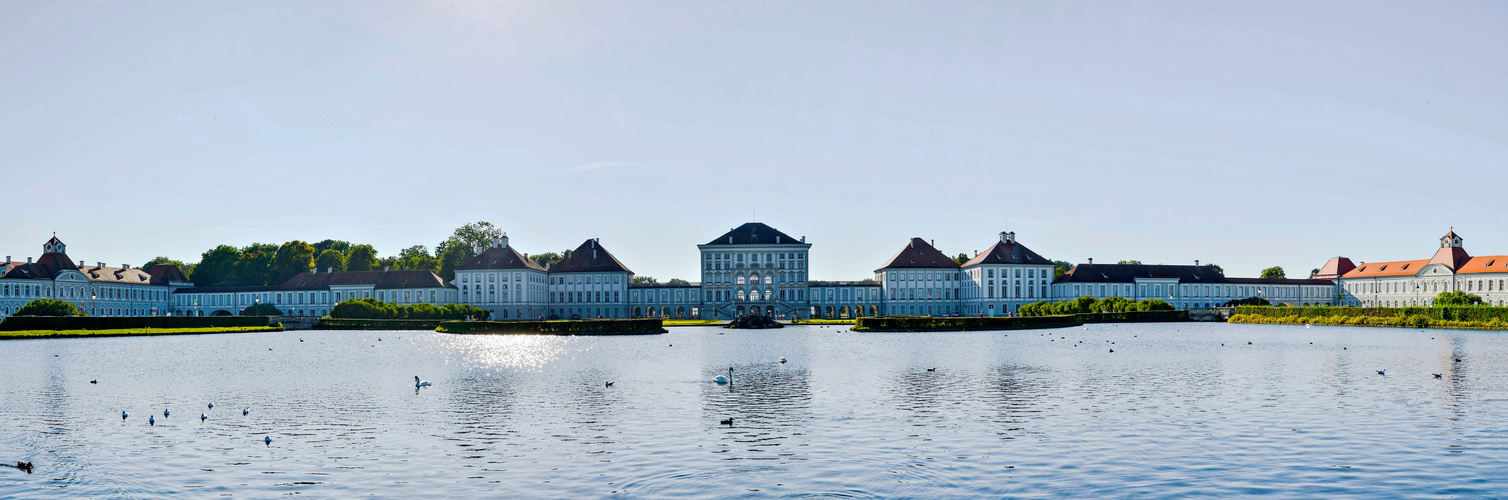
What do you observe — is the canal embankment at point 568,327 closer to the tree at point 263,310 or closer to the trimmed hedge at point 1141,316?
the trimmed hedge at point 1141,316

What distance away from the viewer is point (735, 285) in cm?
12669

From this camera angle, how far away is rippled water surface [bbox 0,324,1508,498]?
1453 cm

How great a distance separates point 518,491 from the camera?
46.0 ft

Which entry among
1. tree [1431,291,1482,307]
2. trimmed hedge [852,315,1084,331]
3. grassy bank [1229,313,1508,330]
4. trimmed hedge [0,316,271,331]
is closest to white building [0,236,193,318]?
trimmed hedge [0,316,271,331]

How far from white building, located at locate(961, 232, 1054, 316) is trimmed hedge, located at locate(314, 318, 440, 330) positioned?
225 feet

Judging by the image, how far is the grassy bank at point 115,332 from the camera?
64688 millimetres

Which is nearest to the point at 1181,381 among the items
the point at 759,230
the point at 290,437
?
the point at 290,437

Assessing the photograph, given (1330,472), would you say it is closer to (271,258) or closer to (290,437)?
(290,437)

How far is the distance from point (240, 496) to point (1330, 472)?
14644 mm

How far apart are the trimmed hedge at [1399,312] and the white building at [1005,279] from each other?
3664cm

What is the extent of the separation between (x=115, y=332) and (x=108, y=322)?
5.15 meters

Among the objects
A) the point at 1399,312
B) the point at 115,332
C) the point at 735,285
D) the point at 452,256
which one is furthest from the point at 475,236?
the point at 1399,312

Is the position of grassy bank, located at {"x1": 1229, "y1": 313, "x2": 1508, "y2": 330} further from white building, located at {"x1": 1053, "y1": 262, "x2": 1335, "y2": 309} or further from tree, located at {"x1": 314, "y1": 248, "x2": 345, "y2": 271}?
tree, located at {"x1": 314, "y1": 248, "x2": 345, "y2": 271}

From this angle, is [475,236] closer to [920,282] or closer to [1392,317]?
[920,282]
